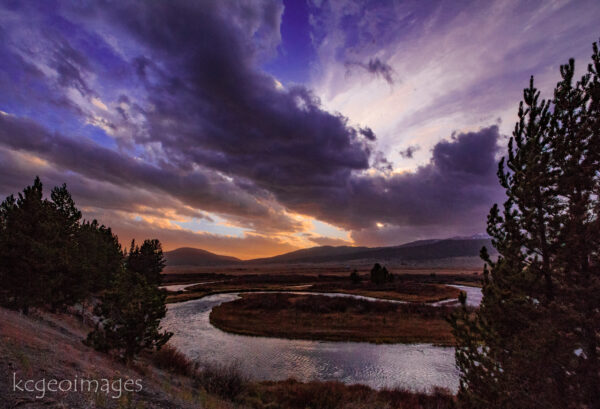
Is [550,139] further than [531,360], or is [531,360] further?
[550,139]

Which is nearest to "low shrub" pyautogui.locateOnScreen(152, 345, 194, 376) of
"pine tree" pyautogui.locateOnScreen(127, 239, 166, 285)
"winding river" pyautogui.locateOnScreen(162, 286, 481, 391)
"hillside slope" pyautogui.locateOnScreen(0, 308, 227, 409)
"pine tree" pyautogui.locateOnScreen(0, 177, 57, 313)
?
"winding river" pyautogui.locateOnScreen(162, 286, 481, 391)

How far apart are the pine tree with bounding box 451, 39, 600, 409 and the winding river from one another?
42.5 ft

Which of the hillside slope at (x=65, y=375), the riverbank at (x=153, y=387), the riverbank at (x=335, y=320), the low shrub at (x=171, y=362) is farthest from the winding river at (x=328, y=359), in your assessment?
the hillside slope at (x=65, y=375)

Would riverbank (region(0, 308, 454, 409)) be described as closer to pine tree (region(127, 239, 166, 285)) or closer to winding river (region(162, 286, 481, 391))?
winding river (region(162, 286, 481, 391))

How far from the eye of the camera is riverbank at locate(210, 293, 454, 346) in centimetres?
3416

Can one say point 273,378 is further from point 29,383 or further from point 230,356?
point 29,383

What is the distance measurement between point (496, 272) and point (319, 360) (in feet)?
67.4

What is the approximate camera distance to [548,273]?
7.91 m

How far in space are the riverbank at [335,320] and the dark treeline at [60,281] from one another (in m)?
17.4

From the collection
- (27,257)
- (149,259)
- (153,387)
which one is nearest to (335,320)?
(153,387)

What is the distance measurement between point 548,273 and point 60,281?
31.8m

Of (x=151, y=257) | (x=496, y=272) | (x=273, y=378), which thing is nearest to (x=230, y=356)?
(x=273, y=378)

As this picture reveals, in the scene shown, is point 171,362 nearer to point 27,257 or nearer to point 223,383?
point 223,383

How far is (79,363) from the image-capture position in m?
12.0
